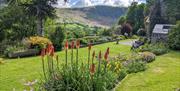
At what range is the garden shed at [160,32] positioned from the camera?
38.0m

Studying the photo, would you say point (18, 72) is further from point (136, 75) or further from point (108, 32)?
point (108, 32)

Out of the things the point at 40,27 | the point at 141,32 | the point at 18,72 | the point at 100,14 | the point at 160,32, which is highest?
the point at 40,27

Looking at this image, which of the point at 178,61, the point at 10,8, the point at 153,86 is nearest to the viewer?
the point at 153,86

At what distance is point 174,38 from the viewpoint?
35375mm

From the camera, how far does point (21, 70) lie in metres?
23.7

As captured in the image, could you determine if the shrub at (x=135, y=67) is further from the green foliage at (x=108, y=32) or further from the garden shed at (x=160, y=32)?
the green foliage at (x=108, y=32)

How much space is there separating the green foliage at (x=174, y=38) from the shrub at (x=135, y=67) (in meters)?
12.7

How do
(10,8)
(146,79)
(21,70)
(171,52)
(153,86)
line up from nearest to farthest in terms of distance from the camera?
1. (153,86)
2. (146,79)
3. (21,70)
4. (171,52)
5. (10,8)

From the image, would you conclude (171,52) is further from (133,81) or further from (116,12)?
(116,12)

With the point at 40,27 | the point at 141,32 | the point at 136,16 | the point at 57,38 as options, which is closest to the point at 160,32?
the point at 57,38

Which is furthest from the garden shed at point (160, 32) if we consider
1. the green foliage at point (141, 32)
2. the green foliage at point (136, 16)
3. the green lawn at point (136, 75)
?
the green foliage at point (136, 16)

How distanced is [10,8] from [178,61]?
19920 mm

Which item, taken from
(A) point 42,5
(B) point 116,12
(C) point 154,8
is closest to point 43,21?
(A) point 42,5

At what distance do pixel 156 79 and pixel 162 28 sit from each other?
65.1 feet
